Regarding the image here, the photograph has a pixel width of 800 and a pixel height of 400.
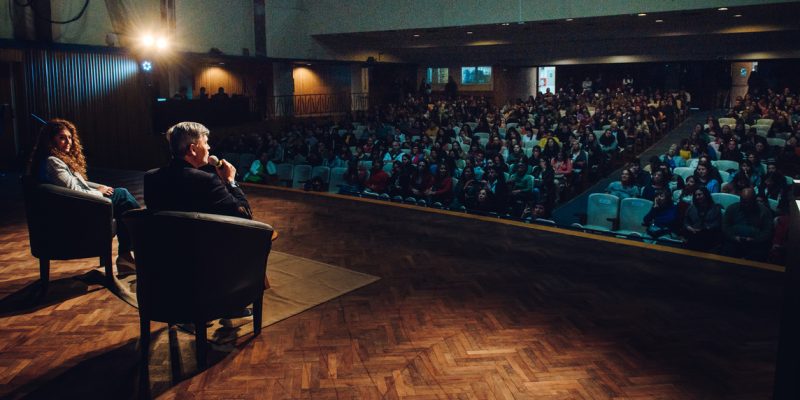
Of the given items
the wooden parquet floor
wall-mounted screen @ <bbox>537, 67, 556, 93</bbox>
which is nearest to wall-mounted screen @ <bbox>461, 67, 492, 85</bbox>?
wall-mounted screen @ <bbox>537, 67, 556, 93</bbox>

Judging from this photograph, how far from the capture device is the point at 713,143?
959cm

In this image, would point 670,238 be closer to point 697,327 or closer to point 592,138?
point 697,327

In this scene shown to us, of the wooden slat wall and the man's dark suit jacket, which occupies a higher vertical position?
the wooden slat wall

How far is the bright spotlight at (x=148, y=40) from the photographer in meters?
12.6

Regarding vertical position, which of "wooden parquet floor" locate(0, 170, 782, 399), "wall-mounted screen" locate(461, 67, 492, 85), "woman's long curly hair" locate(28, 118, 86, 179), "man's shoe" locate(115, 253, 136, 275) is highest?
"wall-mounted screen" locate(461, 67, 492, 85)

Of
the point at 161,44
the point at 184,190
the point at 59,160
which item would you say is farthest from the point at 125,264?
the point at 161,44

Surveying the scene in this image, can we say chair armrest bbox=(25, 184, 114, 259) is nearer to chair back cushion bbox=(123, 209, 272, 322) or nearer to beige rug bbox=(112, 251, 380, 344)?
beige rug bbox=(112, 251, 380, 344)

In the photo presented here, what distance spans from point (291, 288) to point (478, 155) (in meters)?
5.79

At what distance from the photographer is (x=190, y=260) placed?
2781 mm

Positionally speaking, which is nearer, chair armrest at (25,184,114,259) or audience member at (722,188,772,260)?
chair armrest at (25,184,114,259)

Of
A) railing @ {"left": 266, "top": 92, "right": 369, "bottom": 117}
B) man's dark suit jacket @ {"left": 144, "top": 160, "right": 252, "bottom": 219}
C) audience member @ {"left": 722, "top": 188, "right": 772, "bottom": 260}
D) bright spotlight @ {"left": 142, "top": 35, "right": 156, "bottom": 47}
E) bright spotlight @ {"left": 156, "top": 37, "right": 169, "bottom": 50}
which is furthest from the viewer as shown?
railing @ {"left": 266, "top": 92, "right": 369, "bottom": 117}

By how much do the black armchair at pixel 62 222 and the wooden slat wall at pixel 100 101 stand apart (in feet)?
26.3

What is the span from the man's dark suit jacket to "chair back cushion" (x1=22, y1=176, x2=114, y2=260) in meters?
1.14

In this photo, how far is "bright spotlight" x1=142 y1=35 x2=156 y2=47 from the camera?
1262 centimetres
